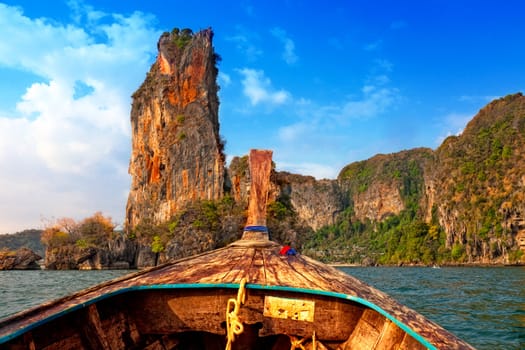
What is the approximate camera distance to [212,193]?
2425 inches

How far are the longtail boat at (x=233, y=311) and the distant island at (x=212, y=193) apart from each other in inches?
1607

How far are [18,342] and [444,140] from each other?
130 metres

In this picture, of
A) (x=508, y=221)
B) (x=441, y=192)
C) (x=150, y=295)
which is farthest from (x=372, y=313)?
(x=441, y=192)

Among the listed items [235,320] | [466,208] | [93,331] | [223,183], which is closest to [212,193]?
[223,183]

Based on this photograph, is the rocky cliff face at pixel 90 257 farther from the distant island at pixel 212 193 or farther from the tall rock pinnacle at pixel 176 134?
the tall rock pinnacle at pixel 176 134

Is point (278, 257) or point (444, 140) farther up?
point (444, 140)

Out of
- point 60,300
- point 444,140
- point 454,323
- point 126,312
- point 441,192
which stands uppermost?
point 444,140

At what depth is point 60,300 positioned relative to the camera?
2826 millimetres

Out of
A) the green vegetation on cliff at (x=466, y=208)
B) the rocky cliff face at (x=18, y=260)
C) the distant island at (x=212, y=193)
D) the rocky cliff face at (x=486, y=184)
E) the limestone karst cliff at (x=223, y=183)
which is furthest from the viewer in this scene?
the green vegetation on cliff at (x=466, y=208)

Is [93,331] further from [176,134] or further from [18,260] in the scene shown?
[176,134]

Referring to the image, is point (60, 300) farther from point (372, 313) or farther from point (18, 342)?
point (372, 313)

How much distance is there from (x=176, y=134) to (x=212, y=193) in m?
13.2

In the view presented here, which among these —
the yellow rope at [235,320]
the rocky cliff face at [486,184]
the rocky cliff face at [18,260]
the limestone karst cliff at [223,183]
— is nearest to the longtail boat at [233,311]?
the yellow rope at [235,320]

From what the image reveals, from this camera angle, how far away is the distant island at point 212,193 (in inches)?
2106
